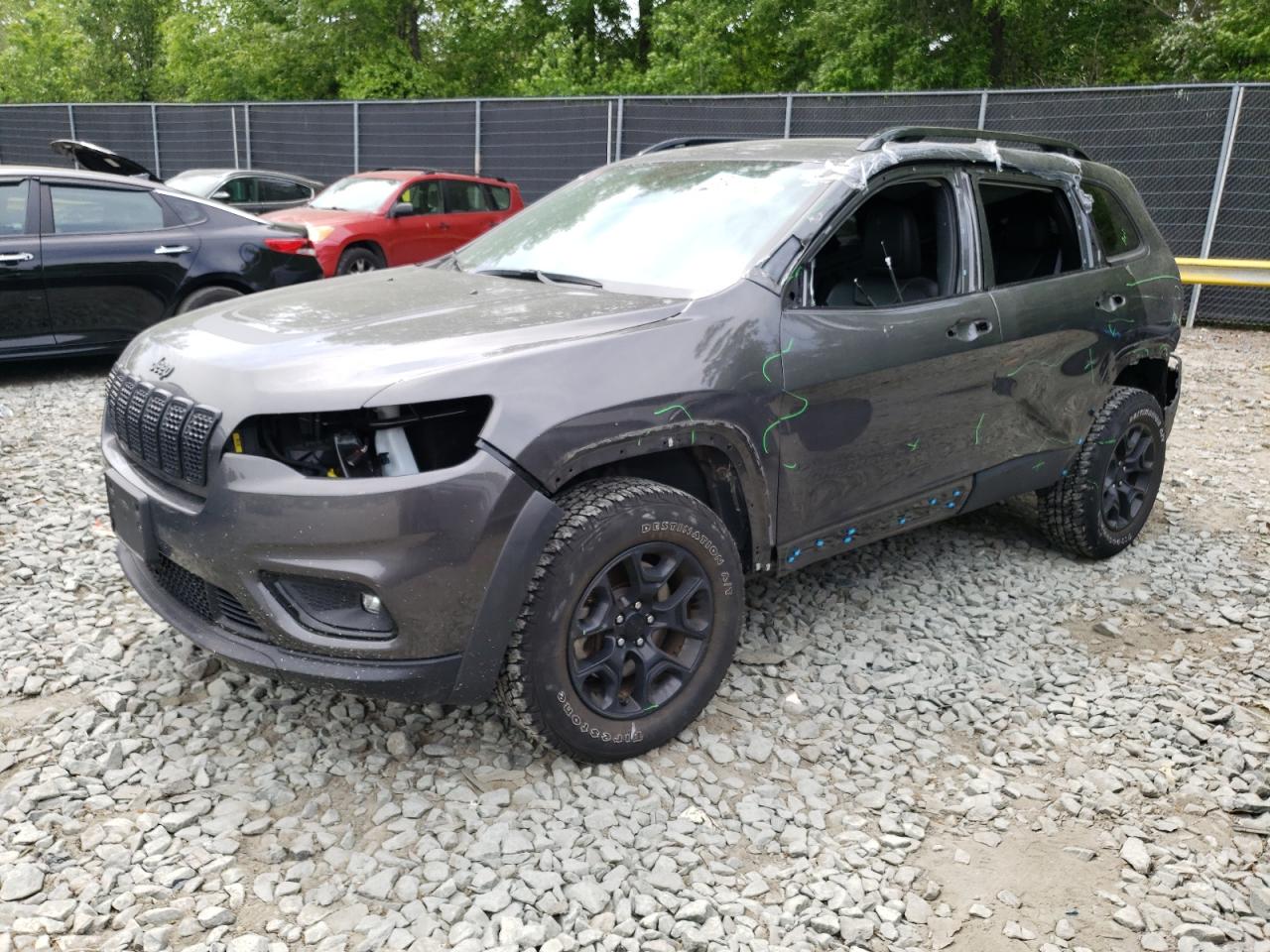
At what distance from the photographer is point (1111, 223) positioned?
4773mm

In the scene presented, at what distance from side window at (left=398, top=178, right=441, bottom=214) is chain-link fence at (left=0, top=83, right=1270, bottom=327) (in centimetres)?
365

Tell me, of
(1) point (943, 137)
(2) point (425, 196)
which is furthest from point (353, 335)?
(2) point (425, 196)

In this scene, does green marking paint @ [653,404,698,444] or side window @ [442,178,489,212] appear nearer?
green marking paint @ [653,404,698,444]

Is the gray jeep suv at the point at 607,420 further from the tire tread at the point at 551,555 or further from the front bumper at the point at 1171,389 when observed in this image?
the front bumper at the point at 1171,389

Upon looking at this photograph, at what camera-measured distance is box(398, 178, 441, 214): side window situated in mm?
12094

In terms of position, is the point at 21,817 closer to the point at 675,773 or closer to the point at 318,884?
the point at 318,884

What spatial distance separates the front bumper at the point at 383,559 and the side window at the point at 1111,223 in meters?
3.21

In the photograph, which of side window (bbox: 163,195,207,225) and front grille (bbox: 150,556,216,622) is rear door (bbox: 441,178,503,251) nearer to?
side window (bbox: 163,195,207,225)

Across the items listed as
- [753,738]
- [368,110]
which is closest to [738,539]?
[753,738]

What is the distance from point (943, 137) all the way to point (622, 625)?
7.91 ft

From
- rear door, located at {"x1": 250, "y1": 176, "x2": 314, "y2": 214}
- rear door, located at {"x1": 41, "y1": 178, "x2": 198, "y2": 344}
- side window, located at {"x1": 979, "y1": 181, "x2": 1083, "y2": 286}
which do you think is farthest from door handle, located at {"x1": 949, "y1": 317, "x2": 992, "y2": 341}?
rear door, located at {"x1": 250, "y1": 176, "x2": 314, "y2": 214}

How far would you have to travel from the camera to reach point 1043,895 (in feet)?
8.83

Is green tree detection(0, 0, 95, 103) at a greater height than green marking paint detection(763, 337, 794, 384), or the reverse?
green tree detection(0, 0, 95, 103)

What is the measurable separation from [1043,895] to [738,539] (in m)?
1.33
